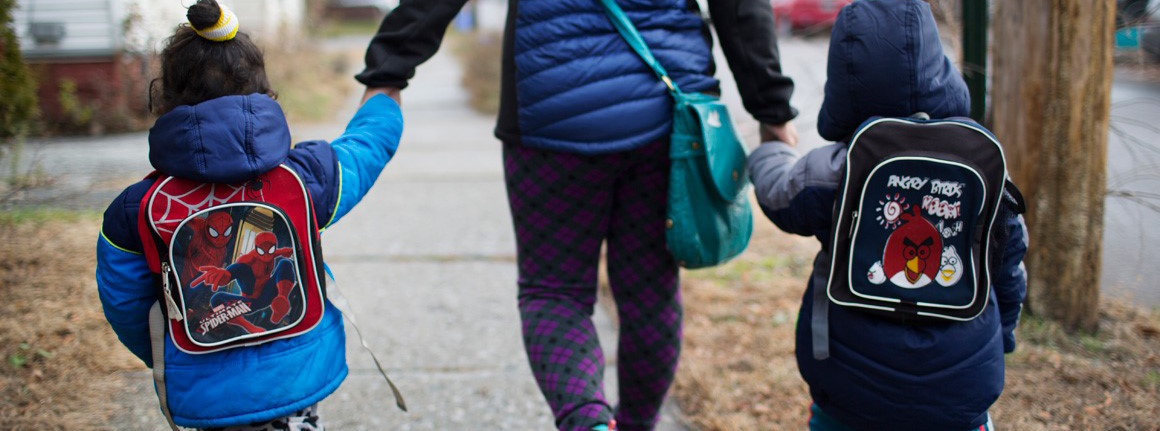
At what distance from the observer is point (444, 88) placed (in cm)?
1370

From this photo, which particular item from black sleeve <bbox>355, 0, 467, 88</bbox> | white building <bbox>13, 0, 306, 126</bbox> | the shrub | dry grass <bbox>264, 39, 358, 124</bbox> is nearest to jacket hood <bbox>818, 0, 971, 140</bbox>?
black sleeve <bbox>355, 0, 467, 88</bbox>

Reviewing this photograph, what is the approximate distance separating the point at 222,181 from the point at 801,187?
116 cm

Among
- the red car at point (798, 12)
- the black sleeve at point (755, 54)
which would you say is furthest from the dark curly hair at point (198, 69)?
the red car at point (798, 12)

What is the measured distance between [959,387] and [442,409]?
164cm

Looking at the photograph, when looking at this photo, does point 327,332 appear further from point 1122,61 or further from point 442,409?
point 1122,61

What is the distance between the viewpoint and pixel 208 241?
64.9 inches

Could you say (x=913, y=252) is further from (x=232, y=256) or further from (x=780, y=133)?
(x=232, y=256)

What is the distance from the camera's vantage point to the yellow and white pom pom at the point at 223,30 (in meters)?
1.66

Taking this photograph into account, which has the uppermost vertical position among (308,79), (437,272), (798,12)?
(437,272)

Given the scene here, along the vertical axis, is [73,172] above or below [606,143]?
below

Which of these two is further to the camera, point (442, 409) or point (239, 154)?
point (442, 409)

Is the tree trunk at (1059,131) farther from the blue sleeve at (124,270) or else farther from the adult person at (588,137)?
the blue sleeve at (124,270)

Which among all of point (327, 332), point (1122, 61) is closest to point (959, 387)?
point (327, 332)

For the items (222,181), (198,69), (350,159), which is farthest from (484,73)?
(222,181)
